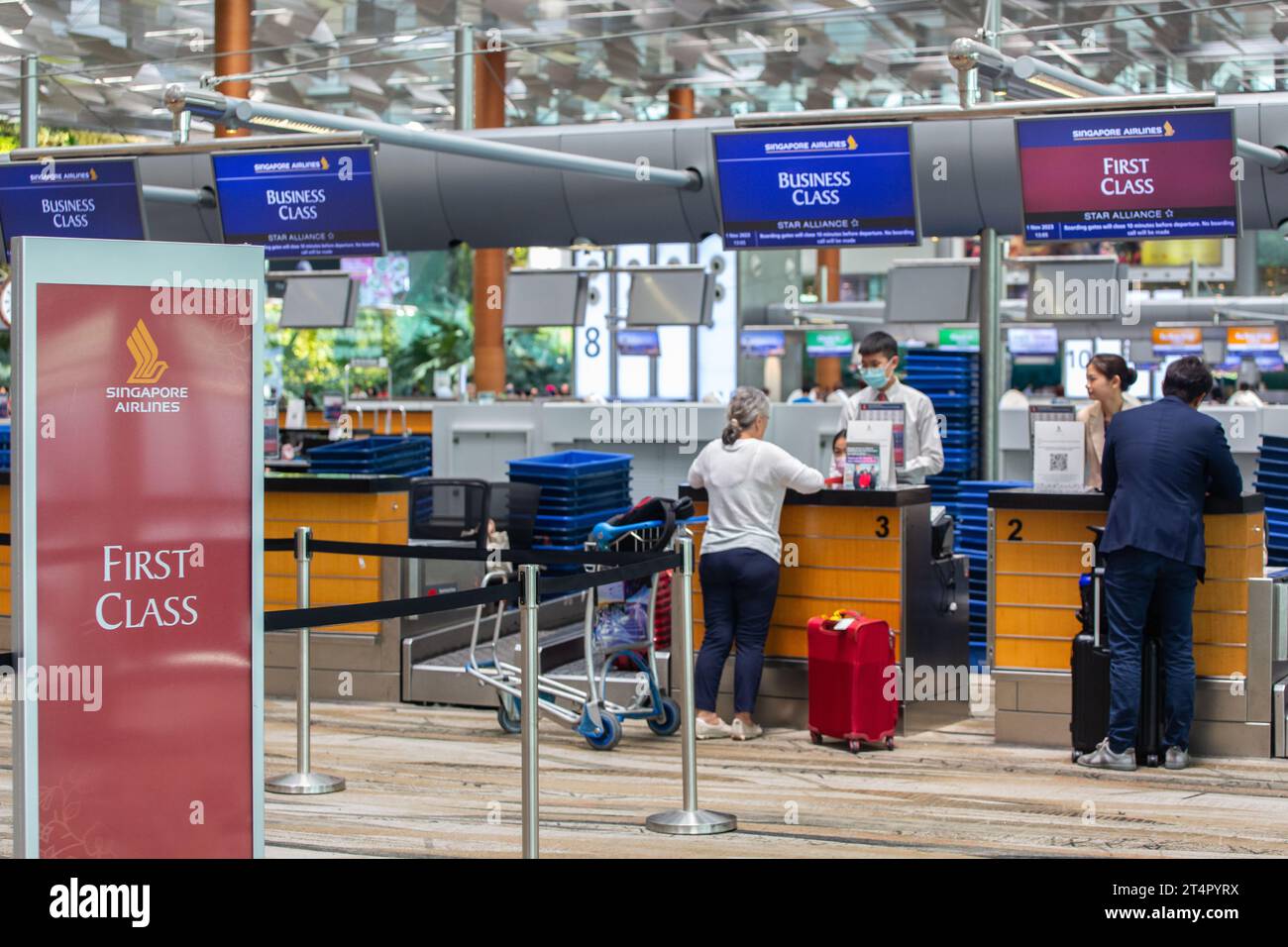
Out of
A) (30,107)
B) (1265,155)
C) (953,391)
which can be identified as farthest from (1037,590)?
(30,107)

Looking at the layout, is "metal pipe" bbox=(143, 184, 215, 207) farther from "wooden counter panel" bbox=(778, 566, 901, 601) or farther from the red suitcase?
the red suitcase

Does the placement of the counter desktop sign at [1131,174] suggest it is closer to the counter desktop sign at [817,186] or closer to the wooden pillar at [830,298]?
the counter desktop sign at [817,186]

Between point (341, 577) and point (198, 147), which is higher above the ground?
point (198, 147)

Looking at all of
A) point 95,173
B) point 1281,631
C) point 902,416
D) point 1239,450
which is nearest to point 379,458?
point 95,173

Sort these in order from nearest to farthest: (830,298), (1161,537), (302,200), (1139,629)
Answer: (1161,537)
(1139,629)
(302,200)
(830,298)

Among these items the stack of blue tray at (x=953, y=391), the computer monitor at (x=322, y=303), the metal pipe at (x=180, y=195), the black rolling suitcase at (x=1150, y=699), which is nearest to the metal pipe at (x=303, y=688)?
the black rolling suitcase at (x=1150, y=699)

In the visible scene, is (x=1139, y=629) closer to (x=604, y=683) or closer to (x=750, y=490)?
(x=750, y=490)

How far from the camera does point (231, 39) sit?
563 inches

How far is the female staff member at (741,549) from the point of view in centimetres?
704

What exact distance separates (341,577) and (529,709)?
4090 millimetres

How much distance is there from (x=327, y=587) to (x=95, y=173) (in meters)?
4.22

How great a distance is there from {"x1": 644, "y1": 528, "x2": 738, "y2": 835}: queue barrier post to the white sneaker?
1573 mm

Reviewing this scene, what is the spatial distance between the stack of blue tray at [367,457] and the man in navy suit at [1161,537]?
5612 mm
